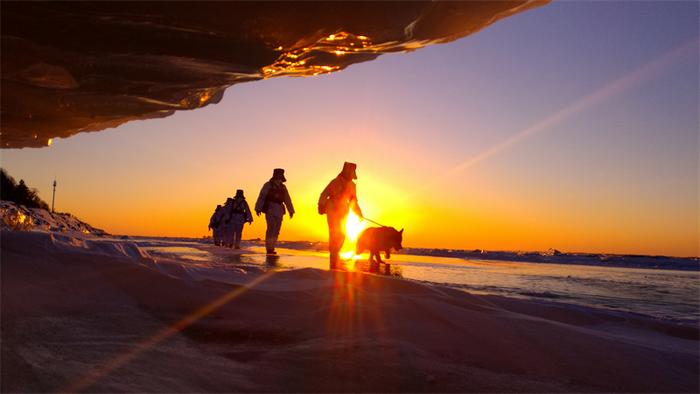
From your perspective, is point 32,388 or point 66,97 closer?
point 32,388

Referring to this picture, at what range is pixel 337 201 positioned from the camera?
36.6 ft

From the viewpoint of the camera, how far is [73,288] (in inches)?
116

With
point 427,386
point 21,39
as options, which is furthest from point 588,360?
point 21,39

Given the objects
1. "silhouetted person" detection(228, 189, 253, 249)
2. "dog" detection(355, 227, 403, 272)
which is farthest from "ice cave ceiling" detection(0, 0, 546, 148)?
"silhouetted person" detection(228, 189, 253, 249)

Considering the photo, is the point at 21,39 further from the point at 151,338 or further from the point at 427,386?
the point at 427,386

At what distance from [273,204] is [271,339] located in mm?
13519

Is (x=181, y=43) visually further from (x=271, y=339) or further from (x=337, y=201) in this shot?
(x=337, y=201)

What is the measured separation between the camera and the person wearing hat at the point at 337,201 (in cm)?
1114

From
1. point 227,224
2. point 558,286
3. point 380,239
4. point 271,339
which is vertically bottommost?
point 558,286

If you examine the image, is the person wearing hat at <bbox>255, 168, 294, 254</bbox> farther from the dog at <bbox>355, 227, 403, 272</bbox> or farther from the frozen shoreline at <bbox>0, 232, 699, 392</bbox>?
the frozen shoreline at <bbox>0, 232, 699, 392</bbox>

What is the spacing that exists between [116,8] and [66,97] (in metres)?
2.34

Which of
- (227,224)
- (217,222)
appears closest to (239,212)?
(227,224)

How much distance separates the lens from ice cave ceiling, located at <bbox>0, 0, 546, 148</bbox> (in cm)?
318

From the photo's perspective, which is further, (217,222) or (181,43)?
(217,222)
